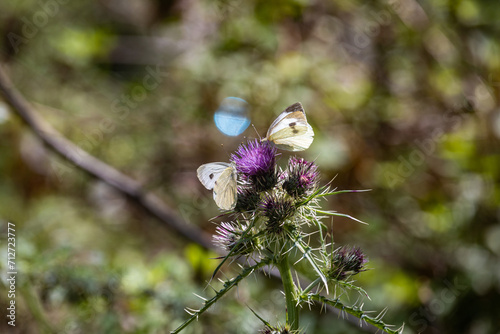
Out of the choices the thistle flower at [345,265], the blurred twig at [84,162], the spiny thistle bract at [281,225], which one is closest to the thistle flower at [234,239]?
the spiny thistle bract at [281,225]

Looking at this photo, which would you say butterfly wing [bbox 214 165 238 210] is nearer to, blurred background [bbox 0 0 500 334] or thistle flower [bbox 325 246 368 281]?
thistle flower [bbox 325 246 368 281]

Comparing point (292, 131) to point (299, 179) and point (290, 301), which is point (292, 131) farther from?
point (290, 301)

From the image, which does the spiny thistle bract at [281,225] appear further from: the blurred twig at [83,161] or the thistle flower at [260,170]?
the blurred twig at [83,161]

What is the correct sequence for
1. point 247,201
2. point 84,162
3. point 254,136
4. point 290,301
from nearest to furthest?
point 290,301, point 247,201, point 254,136, point 84,162

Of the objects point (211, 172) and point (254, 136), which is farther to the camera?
point (254, 136)

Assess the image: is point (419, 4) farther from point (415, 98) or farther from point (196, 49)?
point (196, 49)

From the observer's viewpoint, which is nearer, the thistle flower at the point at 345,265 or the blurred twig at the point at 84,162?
the thistle flower at the point at 345,265

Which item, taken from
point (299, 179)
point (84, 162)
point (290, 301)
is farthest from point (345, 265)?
point (84, 162)
